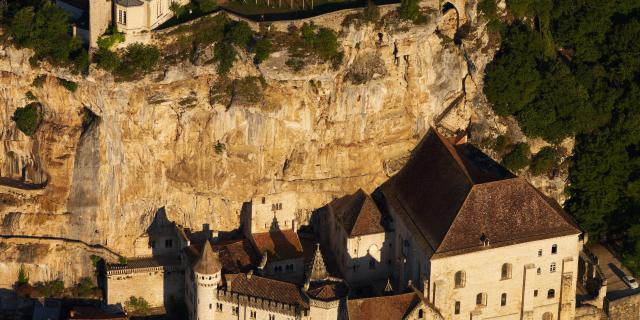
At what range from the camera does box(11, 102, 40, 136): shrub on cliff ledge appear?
290 feet

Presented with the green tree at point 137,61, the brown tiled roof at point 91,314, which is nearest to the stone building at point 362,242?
the brown tiled roof at point 91,314

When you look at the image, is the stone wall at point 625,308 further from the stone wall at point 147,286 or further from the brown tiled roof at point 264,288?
the stone wall at point 147,286

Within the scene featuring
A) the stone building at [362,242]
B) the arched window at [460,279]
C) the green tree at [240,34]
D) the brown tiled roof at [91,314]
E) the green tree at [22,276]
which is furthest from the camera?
the green tree at [22,276]

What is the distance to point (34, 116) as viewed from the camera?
291 ft

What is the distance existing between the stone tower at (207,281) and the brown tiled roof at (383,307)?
8.15 meters

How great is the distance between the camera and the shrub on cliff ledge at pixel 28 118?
88500 millimetres

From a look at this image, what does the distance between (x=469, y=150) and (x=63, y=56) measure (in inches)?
1041

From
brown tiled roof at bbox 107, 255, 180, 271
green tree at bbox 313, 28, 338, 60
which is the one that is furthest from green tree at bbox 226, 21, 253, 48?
brown tiled roof at bbox 107, 255, 180, 271

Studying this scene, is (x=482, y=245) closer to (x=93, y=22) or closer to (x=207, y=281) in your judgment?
(x=207, y=281)

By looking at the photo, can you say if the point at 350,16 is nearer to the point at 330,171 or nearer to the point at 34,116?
the point at 330,171

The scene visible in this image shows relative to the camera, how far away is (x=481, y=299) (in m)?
86.0

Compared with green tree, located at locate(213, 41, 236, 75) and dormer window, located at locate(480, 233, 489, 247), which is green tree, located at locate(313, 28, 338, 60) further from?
dormer window, located at locate(480, 233, 489, 247)

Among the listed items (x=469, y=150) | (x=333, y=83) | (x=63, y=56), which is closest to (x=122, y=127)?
(x=63, y=56)

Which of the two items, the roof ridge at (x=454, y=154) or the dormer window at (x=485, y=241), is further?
the roof ridge at (x=454, y=154)
